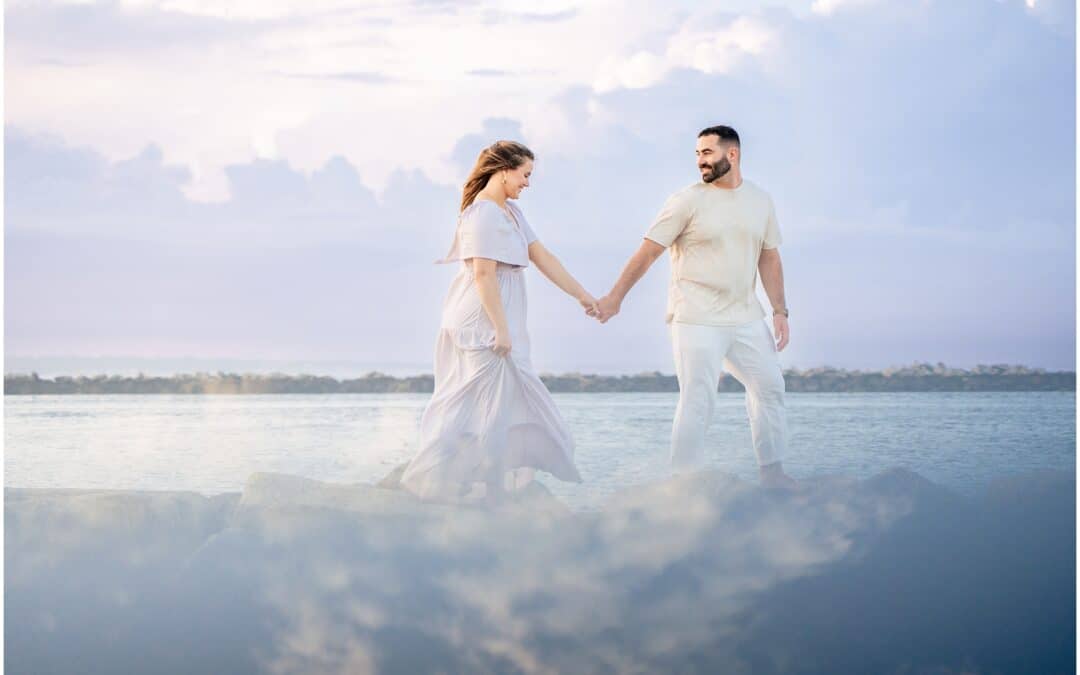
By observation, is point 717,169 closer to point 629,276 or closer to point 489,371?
point 629,276

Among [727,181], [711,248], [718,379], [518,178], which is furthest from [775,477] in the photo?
[518,178]

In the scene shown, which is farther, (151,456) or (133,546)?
(151,456)

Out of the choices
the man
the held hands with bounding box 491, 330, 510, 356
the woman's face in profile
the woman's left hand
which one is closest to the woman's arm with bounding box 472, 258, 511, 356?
the held hands with bounding box 491, 330, 510, 356

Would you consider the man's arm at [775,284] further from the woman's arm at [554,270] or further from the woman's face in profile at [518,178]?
the woman's face in profile at [518,178]

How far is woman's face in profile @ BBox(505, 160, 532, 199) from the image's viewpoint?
4504 millimetres

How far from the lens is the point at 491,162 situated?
4539 millimetres

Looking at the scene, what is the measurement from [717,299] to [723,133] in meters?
0.68

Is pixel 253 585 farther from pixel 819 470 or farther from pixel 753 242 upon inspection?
pixel 819 470

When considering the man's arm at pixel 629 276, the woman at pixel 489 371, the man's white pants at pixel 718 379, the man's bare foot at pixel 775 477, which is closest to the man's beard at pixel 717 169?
the man's arm at pixel 629 276

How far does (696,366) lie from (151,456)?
3.43m

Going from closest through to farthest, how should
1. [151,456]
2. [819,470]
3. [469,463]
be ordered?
[469,463] < [819,470] < [151,456]

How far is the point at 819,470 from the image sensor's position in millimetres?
5508

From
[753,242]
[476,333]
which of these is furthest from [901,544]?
[476,333]

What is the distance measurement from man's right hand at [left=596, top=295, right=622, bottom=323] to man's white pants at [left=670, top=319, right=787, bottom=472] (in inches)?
10.6
